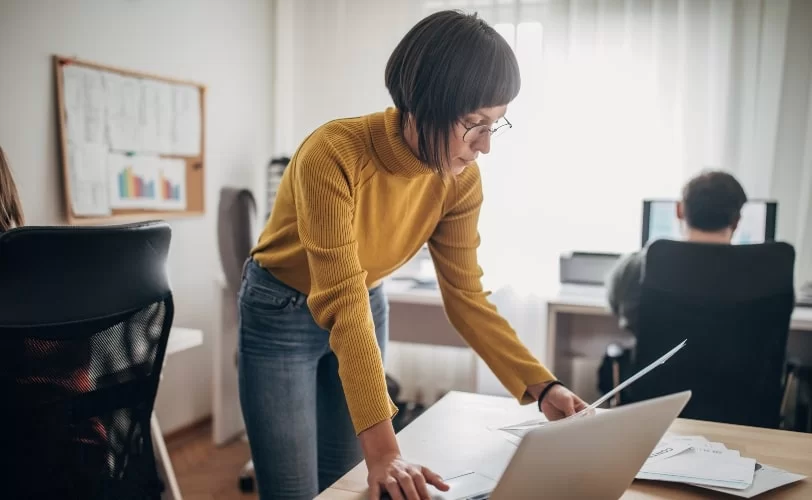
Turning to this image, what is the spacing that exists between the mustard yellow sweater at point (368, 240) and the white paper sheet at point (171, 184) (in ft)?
5.93

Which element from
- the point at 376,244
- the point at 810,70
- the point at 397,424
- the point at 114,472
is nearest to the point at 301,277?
the point at 376,244

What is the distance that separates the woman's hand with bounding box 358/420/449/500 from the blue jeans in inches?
13.8

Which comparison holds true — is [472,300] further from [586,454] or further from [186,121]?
[186,121]

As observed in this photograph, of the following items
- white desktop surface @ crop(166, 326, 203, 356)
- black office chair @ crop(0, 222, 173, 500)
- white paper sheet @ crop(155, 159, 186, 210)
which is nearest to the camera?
black office chair @ crop(0, 222, 173, 500)

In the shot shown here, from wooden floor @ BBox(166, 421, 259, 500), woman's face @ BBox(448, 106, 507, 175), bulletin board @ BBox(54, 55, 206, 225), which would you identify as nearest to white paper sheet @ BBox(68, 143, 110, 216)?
bulletin board @ BBox(54, 55, 206, 225)

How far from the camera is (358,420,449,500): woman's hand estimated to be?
82 cm

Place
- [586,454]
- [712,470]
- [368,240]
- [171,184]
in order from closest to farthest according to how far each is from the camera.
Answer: [586,454] < [712,470] < [368,240] < [171,184]

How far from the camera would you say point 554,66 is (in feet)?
10.5

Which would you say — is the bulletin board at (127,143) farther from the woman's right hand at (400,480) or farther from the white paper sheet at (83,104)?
the woman's right hand at (400,480)

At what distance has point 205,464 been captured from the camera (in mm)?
2855

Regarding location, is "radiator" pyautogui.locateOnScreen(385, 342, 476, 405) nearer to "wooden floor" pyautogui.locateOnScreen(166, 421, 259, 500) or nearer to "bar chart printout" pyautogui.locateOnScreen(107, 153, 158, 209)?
"wooden floor" pyautogui.locateOnScreen(166, 421, 259, 500)

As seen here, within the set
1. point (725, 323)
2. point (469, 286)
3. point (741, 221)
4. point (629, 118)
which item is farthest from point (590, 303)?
point (469, 286)

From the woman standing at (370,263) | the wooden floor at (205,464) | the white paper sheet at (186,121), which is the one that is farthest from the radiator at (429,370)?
the woman standing at (370,263)

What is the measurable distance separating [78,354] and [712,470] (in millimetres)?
968
